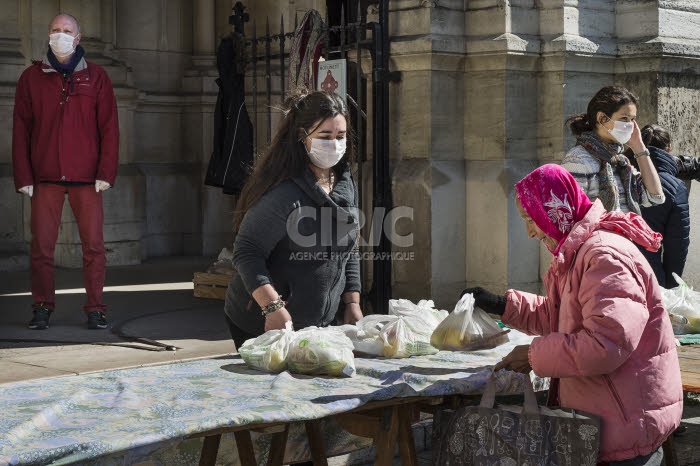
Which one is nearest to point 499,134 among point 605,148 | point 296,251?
point 605,148

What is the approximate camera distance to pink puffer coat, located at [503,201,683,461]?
3.57 metres

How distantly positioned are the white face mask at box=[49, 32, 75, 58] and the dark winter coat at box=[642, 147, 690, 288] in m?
3.79

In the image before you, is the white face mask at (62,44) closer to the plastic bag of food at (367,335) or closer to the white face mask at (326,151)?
the white face mask at (326,151)

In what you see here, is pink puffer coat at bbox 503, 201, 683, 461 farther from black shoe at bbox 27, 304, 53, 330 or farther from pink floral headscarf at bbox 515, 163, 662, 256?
black shoe at bbox 27, 304, 53, 330

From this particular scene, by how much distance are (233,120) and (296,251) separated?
5.51 metres

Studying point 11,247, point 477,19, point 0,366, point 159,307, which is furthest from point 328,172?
point 11,247

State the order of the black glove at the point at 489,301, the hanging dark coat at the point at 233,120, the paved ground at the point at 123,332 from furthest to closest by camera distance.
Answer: the hanging dark coat at the point at 233,120 → the paved ground at the point at 123,332 → the black glove at the point at 489,301

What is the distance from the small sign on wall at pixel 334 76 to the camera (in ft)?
27.2

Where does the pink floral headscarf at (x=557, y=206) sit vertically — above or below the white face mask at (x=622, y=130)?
below

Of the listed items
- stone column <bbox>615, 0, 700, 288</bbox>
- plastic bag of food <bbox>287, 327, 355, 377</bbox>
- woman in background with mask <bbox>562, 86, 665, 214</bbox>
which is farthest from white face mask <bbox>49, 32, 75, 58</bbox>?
plastic bag of food <bbox>287, 327, 355, 377</bbox>

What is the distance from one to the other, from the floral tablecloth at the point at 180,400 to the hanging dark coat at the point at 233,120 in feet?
19.6

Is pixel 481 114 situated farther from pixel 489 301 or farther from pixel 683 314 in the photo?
pixel 489 301

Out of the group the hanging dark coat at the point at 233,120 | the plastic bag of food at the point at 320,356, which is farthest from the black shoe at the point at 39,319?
the plastic bag of food at the point at 320,356

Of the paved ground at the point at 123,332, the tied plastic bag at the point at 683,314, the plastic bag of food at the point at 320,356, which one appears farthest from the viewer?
the paved ground at the point at 123,332
